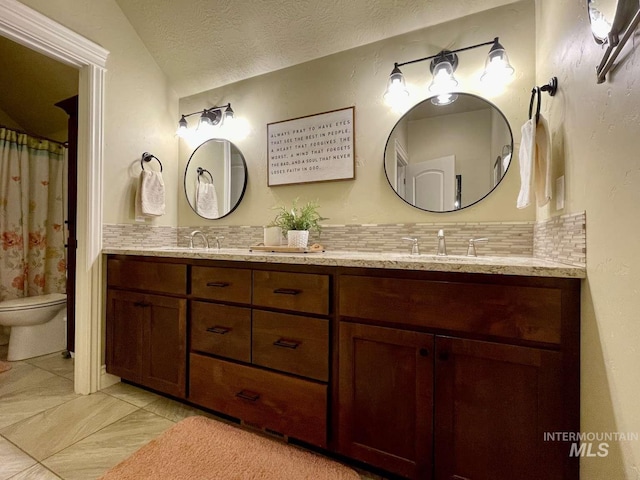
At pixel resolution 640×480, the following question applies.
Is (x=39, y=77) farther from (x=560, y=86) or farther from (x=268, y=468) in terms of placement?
(x=560, y=86)

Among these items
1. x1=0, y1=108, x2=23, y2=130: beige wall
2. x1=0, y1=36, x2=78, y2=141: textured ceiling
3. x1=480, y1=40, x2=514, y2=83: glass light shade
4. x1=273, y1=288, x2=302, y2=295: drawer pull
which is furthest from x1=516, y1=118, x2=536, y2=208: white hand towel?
x1=0, y1=108, x2=23, y2=130: beige wall

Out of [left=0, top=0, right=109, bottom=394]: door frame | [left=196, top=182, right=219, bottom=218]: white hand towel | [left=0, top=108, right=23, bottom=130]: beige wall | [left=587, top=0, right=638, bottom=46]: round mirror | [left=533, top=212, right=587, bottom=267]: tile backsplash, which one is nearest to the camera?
[left=587, top=0, right=638, bottom=46]: round mirror

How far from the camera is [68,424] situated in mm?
1576

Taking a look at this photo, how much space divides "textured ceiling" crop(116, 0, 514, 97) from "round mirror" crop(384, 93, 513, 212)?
1.63 feet

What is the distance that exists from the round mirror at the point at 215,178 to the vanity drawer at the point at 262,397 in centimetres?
117

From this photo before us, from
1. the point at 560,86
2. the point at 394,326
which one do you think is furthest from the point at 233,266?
the point at 560,86

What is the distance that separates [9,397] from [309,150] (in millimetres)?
2308

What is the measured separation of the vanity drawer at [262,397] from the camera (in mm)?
1273

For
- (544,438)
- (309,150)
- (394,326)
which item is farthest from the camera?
(309,150)

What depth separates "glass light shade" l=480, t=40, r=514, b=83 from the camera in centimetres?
150

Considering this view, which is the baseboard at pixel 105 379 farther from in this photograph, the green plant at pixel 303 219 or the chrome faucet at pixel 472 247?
the chrome faucet at pixel 472 247

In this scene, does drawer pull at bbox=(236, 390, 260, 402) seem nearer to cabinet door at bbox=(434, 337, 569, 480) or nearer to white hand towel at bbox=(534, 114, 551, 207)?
cabinet door at bbox=(434, 337, 569, 480)

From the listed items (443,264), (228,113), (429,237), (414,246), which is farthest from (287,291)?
(228,113)

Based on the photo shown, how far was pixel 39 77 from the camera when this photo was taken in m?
2.63
